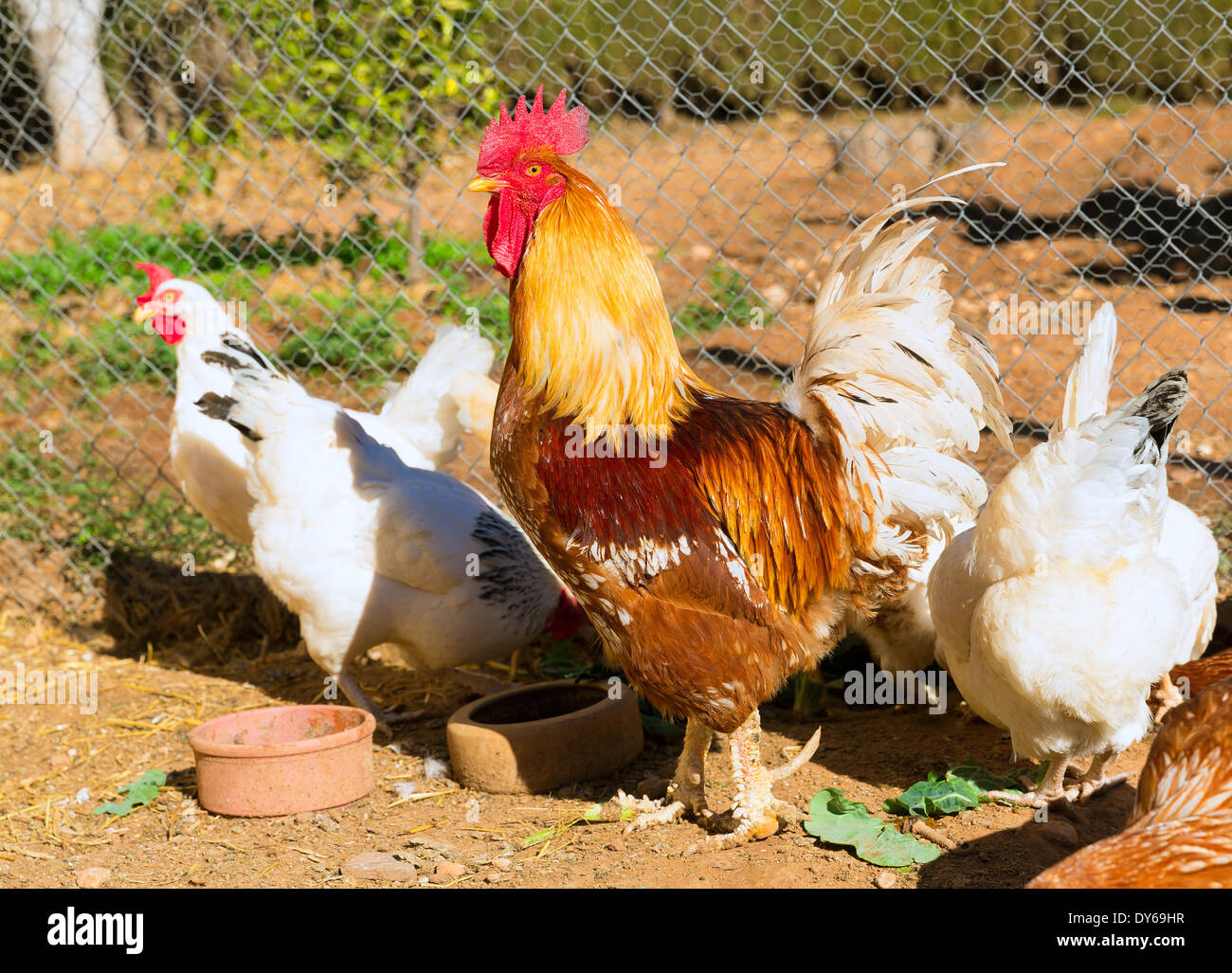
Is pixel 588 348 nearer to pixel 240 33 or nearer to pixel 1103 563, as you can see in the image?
pixel 1103 563

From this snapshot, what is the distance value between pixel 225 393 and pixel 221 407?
1.90ft

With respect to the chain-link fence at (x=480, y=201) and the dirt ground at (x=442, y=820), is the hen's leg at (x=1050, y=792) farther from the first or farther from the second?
the chain-link fence at (x=480, y=201)

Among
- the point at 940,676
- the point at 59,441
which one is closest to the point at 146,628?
the point at 59,441

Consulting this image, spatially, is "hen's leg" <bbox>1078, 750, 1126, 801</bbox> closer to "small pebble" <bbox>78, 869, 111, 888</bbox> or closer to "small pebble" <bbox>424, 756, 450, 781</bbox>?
"small pebble" <bbox>424, 756, 450, 781</bbox>

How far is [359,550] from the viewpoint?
4453mm

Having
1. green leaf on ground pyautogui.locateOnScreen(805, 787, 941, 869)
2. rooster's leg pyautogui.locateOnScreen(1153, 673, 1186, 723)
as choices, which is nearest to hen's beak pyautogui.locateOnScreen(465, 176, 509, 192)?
green leaf on ground pyautogui.locateOnScreen(805, 787, 941, 869)

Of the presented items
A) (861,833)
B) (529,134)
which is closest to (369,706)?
(861,833)

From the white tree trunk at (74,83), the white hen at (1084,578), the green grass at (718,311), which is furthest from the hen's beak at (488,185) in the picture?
the white tree trunk at (74,83)

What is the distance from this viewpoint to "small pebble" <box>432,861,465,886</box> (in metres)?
3.28

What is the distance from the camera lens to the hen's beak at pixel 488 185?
338 centimetres

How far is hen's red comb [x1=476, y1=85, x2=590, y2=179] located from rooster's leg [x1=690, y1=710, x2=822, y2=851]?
6.52 feet

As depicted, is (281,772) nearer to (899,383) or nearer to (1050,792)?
(899,383)

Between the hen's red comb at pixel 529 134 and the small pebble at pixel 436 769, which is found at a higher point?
the hen's red comb at pixel 529 134

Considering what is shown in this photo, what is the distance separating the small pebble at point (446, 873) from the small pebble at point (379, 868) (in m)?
0.08
